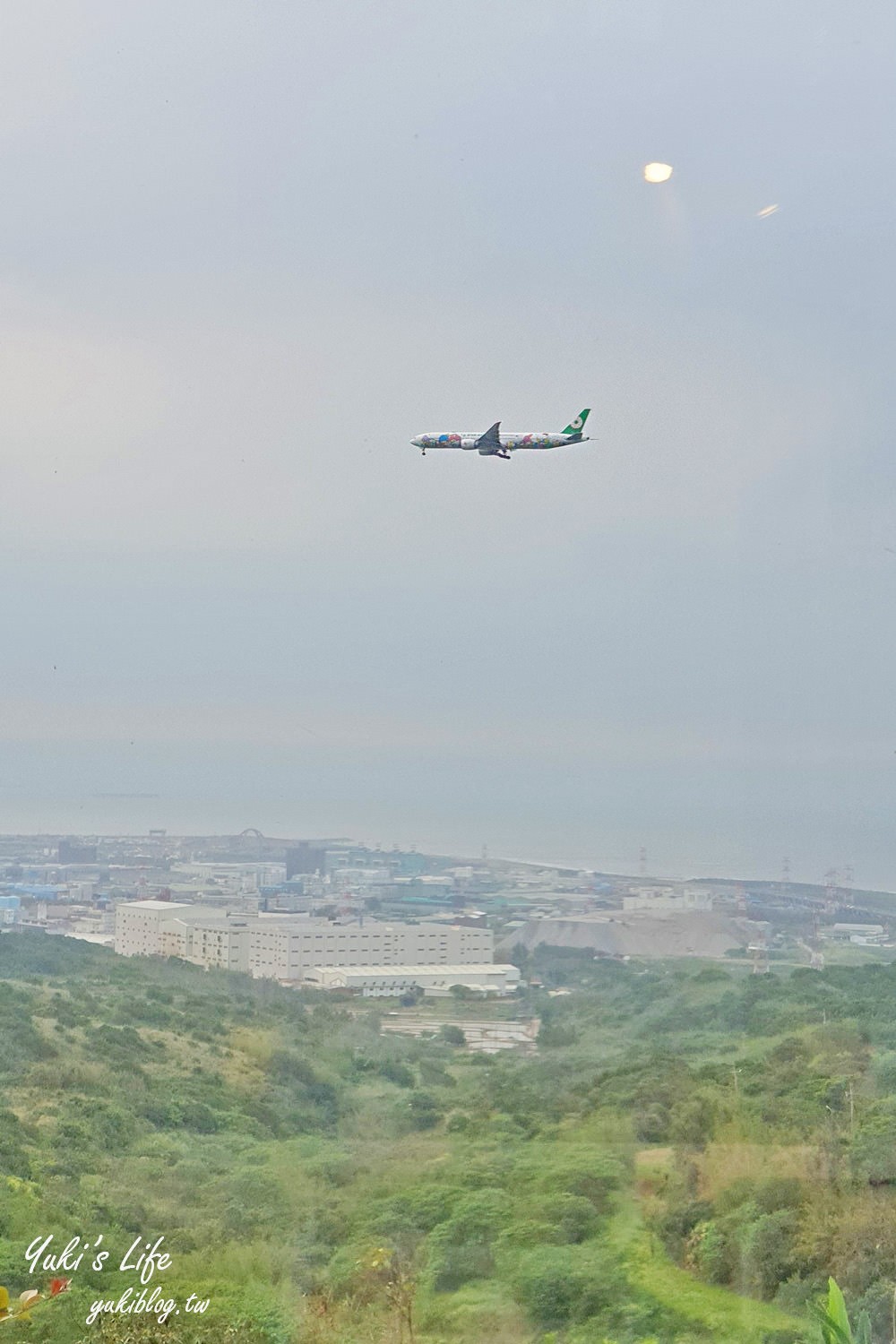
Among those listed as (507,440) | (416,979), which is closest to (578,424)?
(507,440)

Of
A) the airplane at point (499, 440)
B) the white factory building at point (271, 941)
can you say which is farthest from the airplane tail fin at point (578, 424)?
the white factory building at point (271, 941)

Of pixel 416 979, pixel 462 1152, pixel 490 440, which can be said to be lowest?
pixel 462 1152

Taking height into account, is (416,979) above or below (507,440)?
below

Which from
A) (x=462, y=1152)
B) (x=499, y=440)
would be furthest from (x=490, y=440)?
(x=462, y=1152)

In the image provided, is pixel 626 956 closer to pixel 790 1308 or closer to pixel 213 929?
pixel 790 1308

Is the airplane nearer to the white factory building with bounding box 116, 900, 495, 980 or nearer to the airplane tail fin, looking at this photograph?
the airplane tail fin

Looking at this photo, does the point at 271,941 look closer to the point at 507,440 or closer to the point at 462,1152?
the point at 462,1152

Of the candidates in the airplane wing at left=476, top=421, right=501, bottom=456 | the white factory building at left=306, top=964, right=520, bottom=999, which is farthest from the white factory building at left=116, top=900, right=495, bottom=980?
the airplane wing at left=476, top=421, right=501, bottom=456
